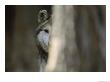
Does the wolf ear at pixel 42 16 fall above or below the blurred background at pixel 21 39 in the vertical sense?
above

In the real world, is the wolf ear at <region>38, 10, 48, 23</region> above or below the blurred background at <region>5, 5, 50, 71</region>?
above

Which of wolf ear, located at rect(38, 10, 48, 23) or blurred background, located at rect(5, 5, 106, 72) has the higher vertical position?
wolf ear, located at rect(38, 10, 48, 23)

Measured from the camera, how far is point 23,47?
0.81 metres

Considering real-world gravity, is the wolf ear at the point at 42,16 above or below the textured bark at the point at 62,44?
above

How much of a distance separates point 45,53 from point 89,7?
229mm

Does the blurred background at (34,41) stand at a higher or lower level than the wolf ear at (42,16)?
lower

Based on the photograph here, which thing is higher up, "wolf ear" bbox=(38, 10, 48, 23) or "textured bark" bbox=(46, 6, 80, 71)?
"wolf ear" bbox=(38, 10, 48, 23)
